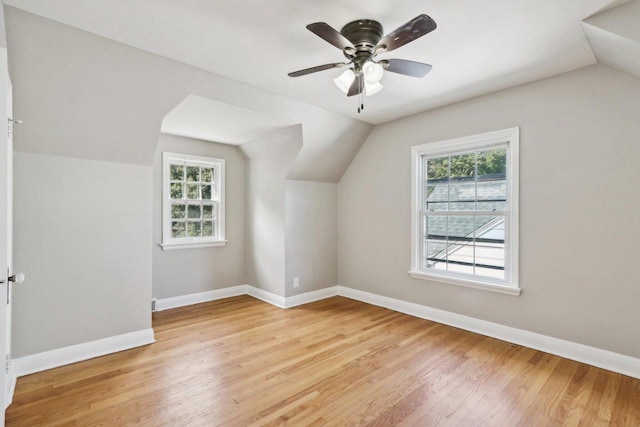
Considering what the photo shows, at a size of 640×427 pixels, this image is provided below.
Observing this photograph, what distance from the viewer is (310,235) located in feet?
14.8

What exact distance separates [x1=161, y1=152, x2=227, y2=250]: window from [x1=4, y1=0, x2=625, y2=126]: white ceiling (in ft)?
6.30

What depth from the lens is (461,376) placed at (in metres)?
2.45

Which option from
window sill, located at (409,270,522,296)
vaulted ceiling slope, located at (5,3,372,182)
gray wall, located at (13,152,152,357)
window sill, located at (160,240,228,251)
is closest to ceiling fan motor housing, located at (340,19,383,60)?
vaulted ceiling slope, located at (5,3,372,182)

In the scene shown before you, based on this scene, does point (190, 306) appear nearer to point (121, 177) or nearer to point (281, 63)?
point (121, 177)

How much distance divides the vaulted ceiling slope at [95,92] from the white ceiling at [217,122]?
154mm

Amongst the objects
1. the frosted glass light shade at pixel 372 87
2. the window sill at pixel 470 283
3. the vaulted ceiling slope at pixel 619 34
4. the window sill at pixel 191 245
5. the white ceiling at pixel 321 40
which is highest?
the white ceiling at pixel 321 40

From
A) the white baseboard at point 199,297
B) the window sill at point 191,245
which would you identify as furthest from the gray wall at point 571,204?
the window sill at point 191,245

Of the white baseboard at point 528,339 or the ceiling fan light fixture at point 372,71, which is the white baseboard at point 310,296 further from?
the ceiling fan light fixture at point 372,71

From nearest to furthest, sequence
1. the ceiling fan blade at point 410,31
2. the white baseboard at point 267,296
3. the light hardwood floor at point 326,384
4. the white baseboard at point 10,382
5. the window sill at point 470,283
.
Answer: the ceiling fan blade at point 410,31, the light hardwood floor at point 326,384, the white baseboard at point 10,382, the window sill at point 470,283, the white baseboard at point 267,296

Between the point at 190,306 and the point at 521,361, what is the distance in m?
3.77

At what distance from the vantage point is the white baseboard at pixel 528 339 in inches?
98.2

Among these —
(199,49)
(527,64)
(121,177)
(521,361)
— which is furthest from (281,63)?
(521,361)

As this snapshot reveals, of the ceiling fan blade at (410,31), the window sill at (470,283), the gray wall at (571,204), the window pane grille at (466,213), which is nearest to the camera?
the ceiling fan blade at (410,31)

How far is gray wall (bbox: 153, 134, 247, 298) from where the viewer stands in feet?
13.4
